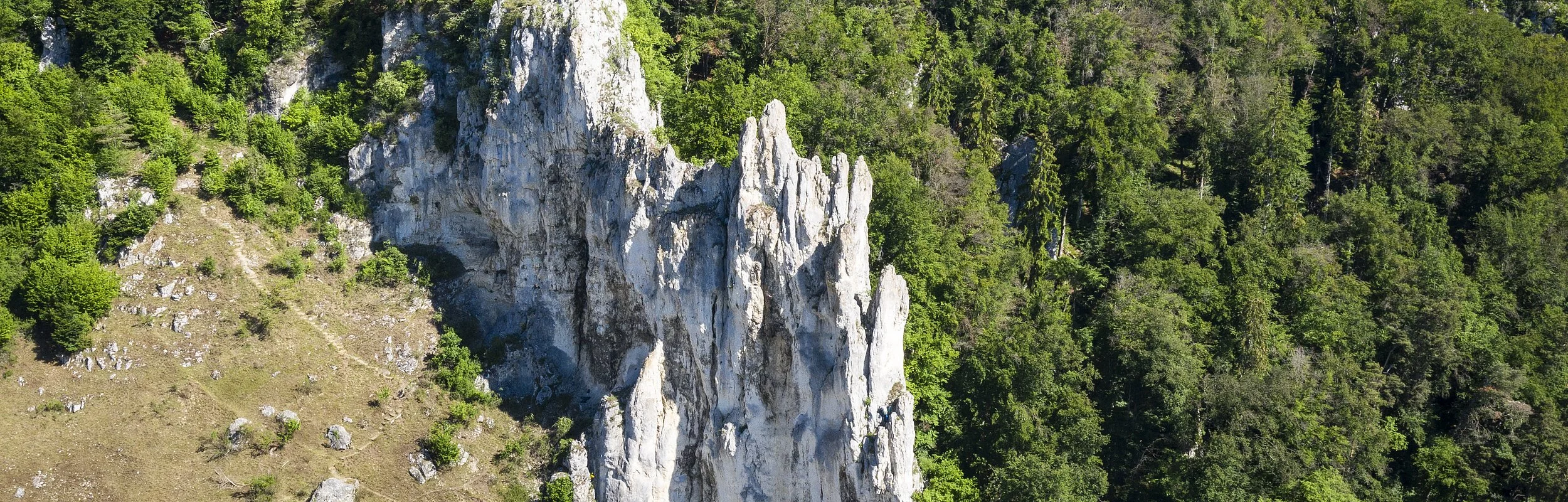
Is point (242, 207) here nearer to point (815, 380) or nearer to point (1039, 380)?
point (815, 380)

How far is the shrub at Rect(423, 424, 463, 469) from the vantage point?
48.8m

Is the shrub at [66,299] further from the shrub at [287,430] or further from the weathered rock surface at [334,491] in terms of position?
the weathered rock surface at [334,491]

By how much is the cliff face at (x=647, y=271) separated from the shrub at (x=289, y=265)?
358 cm

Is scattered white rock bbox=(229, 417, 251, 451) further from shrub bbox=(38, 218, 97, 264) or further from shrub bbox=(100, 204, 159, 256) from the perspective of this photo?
shrub bbox=(100, 204, 159, 256)

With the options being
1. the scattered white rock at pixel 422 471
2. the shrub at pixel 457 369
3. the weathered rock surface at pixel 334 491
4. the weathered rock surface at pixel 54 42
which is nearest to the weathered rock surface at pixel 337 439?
the weathered rock surface at pixel 334 491

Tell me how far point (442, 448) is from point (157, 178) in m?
16.4

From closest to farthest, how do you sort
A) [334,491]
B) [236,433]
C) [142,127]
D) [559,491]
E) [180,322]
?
1. [334,491]
2. [236,433]
3. [559,491]
4. [180,322]
5. [142,127]

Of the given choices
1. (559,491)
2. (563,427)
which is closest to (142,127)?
(563,427)

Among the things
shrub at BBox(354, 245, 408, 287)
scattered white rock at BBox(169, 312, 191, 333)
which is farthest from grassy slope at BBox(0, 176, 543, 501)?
shrub at BBox(354, 245, 408, 287)

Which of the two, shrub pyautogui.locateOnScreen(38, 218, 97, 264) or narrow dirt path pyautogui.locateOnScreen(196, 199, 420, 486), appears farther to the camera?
narrow dirt path pyautogui.locateOnScreen(196, 199, 420, 486)

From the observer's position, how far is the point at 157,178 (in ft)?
174

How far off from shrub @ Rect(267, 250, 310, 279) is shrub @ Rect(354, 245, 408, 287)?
82.8 inches

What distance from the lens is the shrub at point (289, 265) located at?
53.0 metres

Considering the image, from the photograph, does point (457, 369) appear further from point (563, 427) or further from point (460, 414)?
point (563, 427)
